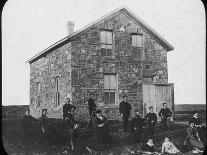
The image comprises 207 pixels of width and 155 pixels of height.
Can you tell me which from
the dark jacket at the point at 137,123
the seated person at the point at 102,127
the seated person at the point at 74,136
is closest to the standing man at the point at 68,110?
the seated person at the point at 74,136

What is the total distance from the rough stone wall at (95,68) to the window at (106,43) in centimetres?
14

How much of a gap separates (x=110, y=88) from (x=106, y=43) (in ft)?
5.10

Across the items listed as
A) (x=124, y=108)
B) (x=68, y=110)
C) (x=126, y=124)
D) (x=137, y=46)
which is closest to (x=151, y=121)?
(x=126, y=124)

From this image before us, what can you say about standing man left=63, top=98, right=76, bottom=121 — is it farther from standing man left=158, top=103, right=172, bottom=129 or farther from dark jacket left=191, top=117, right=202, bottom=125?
dark jacket left=191, top=117, right=202, bottom=125

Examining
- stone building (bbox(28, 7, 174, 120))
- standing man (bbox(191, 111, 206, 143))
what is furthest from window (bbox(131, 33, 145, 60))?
standing man (bbox(191, 111, 206, 143))

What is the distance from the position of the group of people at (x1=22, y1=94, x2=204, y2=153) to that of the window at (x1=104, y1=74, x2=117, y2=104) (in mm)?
377

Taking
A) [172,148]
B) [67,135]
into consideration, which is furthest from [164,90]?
[67,135]

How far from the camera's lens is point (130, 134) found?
1106 cm

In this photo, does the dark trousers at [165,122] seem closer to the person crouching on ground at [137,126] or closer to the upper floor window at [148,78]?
the person crouching on ground at [137,126]

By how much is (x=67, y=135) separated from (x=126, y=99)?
2.45m

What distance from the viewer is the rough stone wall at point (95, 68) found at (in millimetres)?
11289

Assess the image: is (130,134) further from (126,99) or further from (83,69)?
(83,69)

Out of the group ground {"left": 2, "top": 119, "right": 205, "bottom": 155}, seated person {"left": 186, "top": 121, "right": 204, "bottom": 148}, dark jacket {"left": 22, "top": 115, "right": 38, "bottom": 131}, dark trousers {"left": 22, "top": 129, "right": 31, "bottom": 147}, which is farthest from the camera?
seated person {"left": 186, "top": 121, "right": 204, "bottom": 148}

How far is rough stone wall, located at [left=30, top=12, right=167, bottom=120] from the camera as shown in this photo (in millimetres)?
11289
